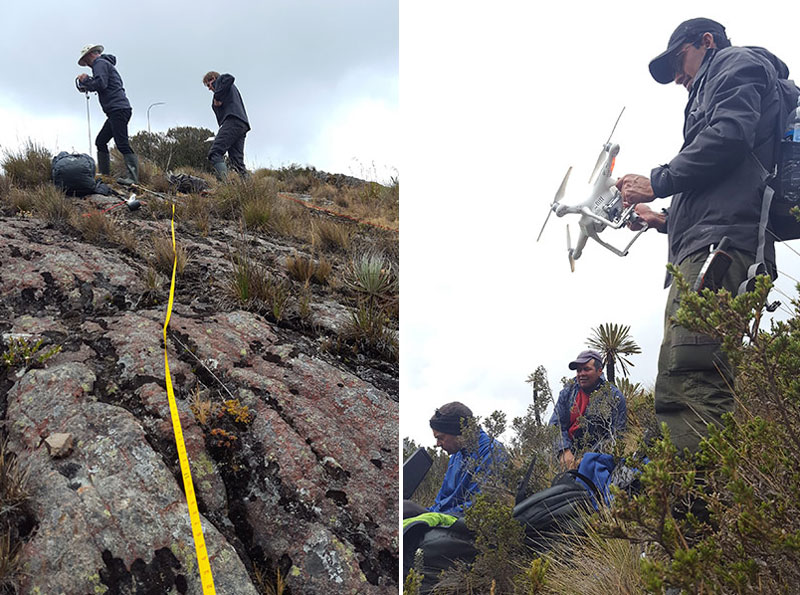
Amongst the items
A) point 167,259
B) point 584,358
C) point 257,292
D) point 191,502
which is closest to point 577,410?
point 584,358

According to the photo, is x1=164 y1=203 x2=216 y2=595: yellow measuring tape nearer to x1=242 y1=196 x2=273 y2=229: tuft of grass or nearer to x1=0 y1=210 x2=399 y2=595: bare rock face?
x1=0 y1=210 x2=399 y2=595: bare rock face

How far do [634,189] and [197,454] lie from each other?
184 centimetres

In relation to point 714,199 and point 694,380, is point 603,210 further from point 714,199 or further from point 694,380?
point 694,380

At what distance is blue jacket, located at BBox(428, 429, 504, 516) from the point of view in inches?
90.7

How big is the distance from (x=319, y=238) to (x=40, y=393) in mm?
2608

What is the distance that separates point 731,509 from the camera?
1.30 meters

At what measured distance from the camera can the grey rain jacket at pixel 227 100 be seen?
6.73 meters

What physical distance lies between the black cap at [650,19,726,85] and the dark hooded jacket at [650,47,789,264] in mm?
210

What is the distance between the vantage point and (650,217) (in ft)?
6.64

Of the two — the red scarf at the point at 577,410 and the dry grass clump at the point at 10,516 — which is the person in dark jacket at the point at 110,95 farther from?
the red scarf at the point at 577,410

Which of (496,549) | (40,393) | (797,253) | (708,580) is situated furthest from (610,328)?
(40,393)

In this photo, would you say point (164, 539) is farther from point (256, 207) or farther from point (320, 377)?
point (256, 207)

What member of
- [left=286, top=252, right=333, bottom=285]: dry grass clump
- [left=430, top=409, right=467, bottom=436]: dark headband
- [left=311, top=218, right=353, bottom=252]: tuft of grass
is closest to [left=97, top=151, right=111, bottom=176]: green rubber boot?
[left=311, top=218, right=353, bottom=252]: tuft of grass

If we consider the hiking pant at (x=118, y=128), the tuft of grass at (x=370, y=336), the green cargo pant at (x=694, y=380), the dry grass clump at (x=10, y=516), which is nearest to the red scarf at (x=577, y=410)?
the green cargo pant at (x=694, y=380)
